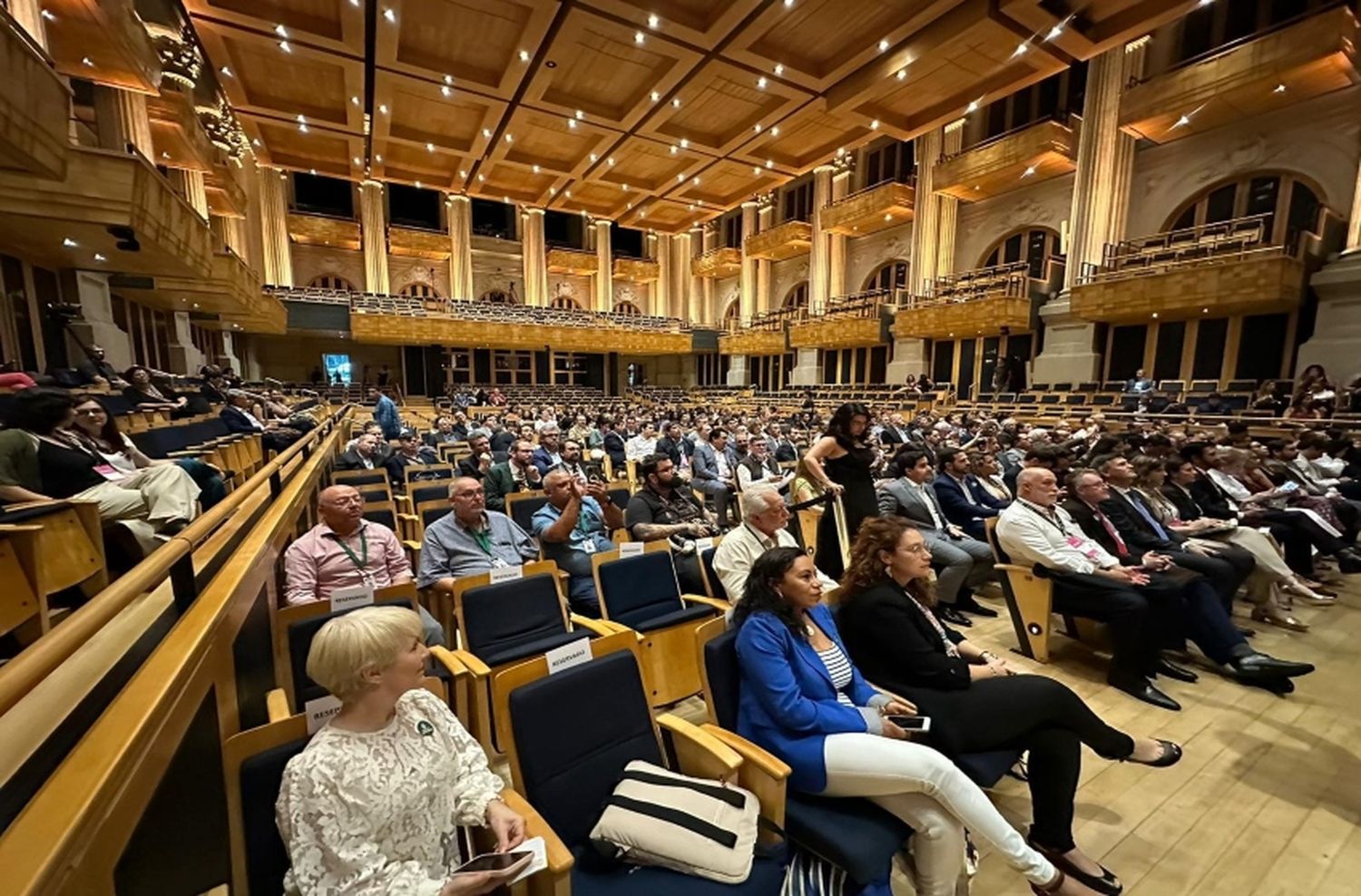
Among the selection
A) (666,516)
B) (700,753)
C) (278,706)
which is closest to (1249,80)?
(666,516)

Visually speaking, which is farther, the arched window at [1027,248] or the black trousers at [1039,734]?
the arched window at [1027,248]

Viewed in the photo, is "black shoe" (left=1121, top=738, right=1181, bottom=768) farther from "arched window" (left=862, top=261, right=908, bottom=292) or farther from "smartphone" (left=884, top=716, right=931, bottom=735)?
"arched window" (left=862, top=261, right=908, bottom=292)

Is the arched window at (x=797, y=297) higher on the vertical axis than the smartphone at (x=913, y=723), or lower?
higher

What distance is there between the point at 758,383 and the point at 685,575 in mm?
21318

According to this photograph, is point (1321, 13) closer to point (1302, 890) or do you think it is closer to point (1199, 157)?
point (1199, 157)

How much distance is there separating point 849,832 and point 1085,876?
0.85m

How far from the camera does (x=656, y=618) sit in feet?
9.16

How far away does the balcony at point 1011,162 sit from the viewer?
43.9 feet

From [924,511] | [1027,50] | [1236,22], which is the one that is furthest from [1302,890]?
[1236,22]

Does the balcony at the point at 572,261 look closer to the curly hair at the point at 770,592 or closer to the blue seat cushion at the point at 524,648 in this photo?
the blue seat cushion at the point at 524,648

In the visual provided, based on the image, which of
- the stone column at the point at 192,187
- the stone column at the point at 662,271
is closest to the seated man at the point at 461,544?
the stone column at the point at 192,187

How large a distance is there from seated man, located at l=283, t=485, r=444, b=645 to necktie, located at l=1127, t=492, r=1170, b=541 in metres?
3.96

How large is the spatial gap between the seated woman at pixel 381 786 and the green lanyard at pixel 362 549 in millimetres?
1418

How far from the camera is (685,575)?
3.35 m
